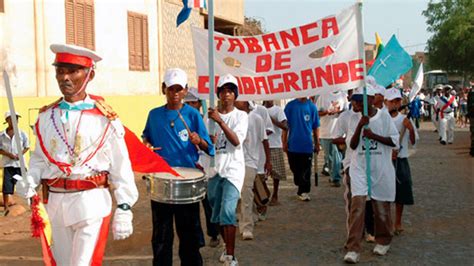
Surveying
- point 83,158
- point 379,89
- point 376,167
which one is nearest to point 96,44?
point 379,89

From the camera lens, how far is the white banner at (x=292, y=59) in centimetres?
759

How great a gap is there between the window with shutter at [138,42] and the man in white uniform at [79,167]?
1281 cm

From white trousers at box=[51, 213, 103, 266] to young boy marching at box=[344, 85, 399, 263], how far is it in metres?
3.42

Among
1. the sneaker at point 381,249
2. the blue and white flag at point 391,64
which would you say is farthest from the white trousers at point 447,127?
the sneaker at point 381,249

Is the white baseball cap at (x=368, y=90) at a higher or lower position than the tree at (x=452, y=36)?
lower

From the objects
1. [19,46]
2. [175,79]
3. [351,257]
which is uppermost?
[19,46]

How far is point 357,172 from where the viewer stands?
7230 mm

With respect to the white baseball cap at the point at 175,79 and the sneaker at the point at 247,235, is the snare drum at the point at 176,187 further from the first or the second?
the sneaker at the point at 247,235

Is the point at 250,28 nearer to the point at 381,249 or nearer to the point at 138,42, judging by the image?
the point at 138,42

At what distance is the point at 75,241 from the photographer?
4434 millimetres

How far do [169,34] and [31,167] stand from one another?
14.9 m

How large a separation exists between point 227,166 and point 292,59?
160 centimetres

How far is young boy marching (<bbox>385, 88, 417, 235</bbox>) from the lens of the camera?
27.2ft

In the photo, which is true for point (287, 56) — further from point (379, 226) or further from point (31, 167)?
point (31, 167)
